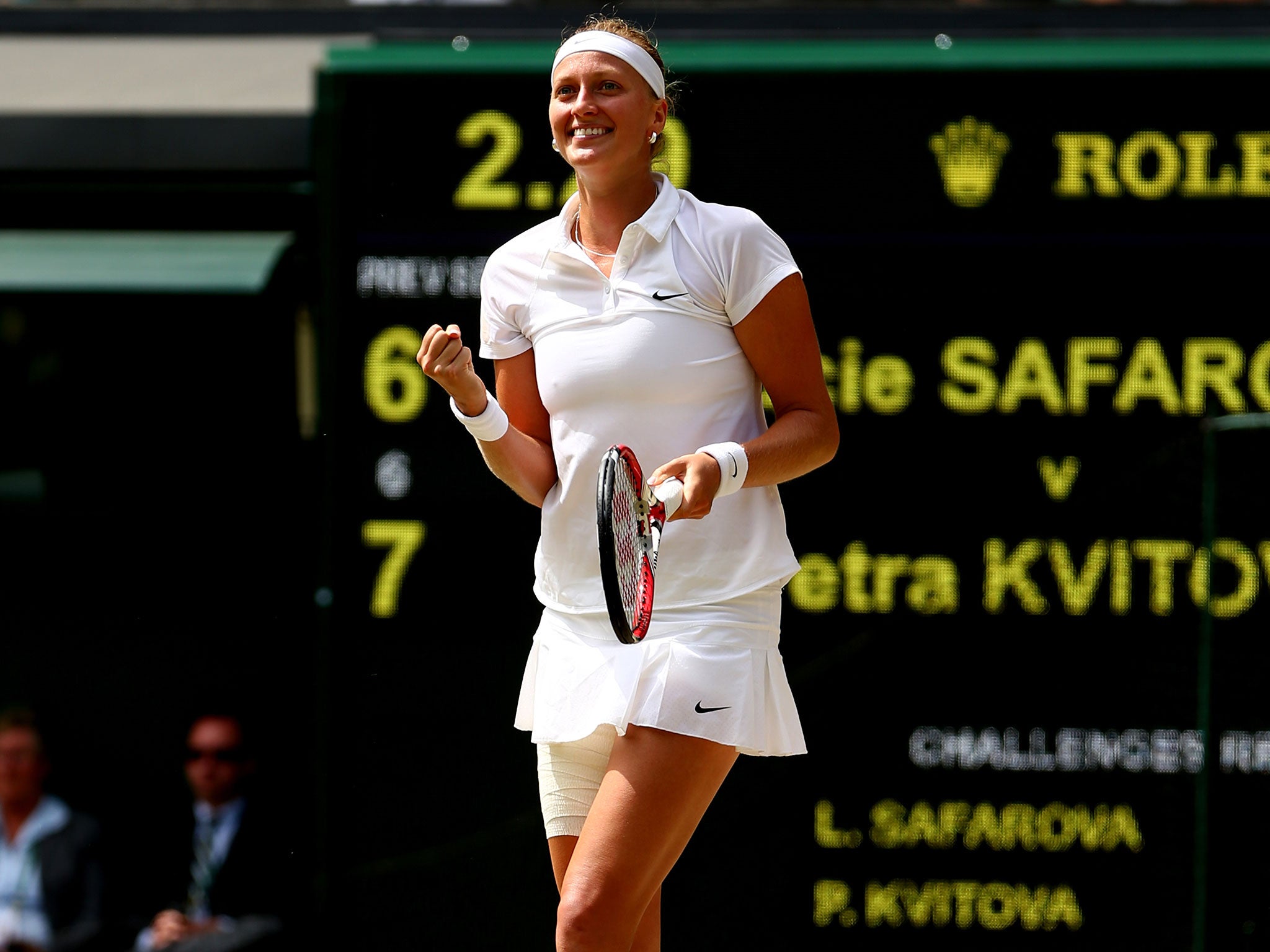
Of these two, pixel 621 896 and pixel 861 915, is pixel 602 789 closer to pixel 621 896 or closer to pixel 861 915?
pixel 621 896

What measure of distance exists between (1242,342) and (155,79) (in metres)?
3.02

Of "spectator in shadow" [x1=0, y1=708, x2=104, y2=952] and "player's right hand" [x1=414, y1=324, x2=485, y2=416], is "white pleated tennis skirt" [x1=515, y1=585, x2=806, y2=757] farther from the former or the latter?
"spectator in shadow" [x1=0, y1=708, x2=104, y2=952]

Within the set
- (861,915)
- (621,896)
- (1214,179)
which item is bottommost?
(861,915)

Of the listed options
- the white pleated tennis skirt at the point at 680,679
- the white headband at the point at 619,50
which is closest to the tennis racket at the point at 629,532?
the white pleated tennis skirt at the point at 680,679

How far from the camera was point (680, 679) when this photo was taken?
2488mm

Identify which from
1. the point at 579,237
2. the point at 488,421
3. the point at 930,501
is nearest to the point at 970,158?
the point at 930,501

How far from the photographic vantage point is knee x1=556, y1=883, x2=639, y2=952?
2422 millimetres

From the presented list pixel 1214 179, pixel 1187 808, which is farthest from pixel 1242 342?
pixel 1187 808

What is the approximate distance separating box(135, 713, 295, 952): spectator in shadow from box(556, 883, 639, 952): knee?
2.31 metres

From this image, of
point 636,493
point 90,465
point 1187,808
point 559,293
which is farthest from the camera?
point 90,465

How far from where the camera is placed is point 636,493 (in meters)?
2.35

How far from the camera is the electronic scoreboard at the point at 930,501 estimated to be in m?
4.19

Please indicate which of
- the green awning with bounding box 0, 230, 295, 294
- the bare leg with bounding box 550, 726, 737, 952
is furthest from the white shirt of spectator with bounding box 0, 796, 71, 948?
the bare leg with bounding box 550, 726, 737, 952

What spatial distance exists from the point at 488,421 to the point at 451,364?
117 mm
